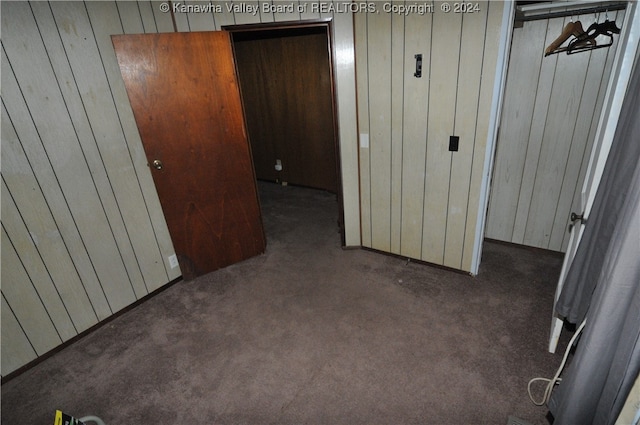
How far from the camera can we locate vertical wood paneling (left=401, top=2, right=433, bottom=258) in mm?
2184

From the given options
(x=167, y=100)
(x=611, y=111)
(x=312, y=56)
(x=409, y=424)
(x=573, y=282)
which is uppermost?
(x=312, y=56)

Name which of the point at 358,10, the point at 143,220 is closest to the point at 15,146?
the point at 143,220

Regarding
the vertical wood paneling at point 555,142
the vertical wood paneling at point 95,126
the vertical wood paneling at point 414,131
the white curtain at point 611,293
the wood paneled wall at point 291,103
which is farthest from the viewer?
the wood paneled wall at point 291,103

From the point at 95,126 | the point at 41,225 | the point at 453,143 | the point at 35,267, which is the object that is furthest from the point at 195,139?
the point at 453,143

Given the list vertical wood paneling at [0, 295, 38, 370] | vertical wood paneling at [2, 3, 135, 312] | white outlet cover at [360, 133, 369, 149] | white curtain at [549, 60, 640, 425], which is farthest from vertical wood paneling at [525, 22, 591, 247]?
vertical wood paneling at [0, 295, 38, 370]

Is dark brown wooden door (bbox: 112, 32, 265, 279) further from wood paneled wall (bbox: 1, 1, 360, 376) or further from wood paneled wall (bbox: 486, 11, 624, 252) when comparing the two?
wood paneled wall (bbox: 486, 11, 624, 252)

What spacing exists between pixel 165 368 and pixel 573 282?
2263mm

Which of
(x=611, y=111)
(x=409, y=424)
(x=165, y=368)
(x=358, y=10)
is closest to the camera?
(x=611, y=111)

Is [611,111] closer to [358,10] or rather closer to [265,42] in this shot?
[358,10]

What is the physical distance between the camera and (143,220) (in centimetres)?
249

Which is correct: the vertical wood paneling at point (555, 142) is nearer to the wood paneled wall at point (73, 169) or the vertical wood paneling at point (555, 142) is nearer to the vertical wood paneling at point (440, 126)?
the vertical wood paneling at point (440, 126)

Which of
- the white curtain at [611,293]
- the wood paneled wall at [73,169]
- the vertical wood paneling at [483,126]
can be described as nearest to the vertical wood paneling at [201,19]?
the wood paneled wall at [73,169]

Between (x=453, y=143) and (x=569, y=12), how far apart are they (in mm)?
1077

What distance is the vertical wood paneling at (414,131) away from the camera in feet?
7.16
